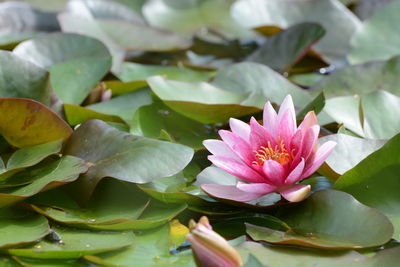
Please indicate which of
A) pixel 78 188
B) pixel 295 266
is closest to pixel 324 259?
pixel 295 266

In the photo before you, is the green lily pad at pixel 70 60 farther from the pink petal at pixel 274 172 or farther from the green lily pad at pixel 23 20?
the pink petal at pixel 274 172

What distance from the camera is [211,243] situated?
2.70 feet

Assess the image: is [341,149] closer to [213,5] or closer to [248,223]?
[248,223]

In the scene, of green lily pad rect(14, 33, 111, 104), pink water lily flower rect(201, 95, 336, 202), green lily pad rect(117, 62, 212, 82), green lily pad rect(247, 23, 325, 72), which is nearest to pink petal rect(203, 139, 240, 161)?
pink water lily flower rect(201, 95, 336, 202)

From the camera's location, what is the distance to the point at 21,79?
1.27 m

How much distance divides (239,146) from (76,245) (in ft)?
0.99

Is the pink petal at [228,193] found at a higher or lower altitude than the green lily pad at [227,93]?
higher

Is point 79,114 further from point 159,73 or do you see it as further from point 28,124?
point 159,73

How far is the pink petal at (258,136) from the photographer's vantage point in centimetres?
107

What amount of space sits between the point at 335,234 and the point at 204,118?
46 cm

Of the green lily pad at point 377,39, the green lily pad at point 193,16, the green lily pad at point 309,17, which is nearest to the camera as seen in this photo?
the green lily pad at point 377,39

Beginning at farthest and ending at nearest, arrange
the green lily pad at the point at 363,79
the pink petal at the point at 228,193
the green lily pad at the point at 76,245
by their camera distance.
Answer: the green lily pad at the point at 363,79 < the pink petal at the point at 228,193 < the green lily pad at the point at 76,245

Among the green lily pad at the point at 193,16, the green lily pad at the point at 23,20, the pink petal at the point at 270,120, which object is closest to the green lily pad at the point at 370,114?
the pink petal at the point at 270,120

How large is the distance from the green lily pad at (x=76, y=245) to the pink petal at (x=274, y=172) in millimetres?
228
